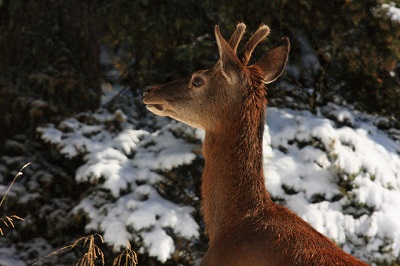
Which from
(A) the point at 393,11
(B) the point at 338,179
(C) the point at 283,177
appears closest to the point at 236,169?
(C) the point at 283,177

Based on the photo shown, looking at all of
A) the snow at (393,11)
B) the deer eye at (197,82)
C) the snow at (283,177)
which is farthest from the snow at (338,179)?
the deer eye at (197,82)

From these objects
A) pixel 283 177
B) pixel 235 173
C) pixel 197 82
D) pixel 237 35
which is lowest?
pixel 283 177

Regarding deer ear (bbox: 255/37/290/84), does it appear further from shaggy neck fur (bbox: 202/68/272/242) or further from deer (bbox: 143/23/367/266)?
shaggy neck fur (bbox: 202/68/272/242)

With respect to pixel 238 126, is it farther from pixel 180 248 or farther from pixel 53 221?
pixel 53 221

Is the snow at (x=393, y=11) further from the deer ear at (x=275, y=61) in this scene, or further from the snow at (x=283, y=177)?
the deer ear at (x=275, y=61)

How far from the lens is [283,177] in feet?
21.5

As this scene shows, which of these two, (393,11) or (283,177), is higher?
(393,11)

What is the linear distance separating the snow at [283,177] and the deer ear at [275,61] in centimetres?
227

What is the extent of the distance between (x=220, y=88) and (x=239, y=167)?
55 cm

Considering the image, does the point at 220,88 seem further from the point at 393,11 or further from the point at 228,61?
the point at 393,11

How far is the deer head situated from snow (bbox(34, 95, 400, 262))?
205cm

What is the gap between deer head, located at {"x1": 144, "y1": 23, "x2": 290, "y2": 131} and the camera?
4109 mm

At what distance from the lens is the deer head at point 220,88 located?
4.11 m

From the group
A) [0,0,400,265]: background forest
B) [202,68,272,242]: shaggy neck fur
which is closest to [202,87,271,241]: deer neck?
[202,68,272,242]: shaggy neck fur
